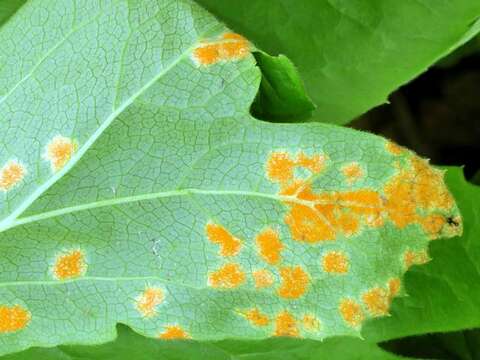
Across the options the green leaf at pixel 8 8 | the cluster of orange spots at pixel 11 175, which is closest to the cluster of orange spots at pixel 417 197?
the cluster of orange spots at pixel 11 175

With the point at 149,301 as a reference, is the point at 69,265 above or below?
above

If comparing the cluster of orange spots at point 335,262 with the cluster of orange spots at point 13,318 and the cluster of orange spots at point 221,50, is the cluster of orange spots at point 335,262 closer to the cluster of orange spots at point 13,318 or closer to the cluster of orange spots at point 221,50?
the cluster of orange spots at point 221,50

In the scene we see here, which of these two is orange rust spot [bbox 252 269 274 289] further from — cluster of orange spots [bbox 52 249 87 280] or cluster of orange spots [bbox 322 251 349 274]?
cluster of orange spots [bbox 52 249 87 280]

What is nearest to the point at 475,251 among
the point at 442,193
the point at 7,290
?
the point at 442,193

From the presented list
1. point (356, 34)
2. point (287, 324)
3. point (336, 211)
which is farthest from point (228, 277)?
point (356, 34)

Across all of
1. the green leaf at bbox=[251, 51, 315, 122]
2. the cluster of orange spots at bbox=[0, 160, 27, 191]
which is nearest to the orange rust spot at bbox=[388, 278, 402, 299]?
the green leaf at bbox=[251, 51, 315, 122]

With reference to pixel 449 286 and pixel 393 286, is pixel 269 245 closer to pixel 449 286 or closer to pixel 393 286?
pixel 393 286

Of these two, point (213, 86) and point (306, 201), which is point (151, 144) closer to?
point (213, 86)
